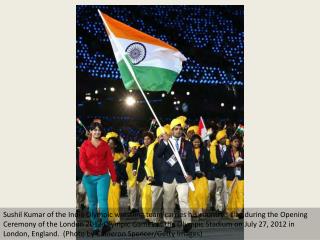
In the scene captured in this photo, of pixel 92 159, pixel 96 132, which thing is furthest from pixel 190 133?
pixel 92 159

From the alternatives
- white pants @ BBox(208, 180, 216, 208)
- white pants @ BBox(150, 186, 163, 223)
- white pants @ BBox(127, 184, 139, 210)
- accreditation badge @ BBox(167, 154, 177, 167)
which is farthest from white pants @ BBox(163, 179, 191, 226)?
white pants @ BBox(208, 180, 216, 208)

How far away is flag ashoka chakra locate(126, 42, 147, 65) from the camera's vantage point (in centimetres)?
1337

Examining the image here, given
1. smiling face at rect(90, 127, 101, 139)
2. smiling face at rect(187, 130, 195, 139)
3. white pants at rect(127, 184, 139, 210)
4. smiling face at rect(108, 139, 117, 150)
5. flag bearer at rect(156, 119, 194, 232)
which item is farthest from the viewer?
white pants at rect(127, 184, 139, 210)

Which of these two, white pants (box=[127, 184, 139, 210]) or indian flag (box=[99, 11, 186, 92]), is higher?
indian flag (box=[99, 11, 186, 92])

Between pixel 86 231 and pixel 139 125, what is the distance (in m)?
27.9

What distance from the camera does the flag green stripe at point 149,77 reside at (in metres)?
13.3

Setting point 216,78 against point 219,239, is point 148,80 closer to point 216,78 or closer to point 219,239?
point 219,239

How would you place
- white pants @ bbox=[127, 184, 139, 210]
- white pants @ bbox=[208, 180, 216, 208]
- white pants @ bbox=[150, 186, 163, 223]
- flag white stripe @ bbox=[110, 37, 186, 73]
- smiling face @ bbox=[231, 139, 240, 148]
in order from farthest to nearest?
white pants @ bbox=[208, 180, 216, 208]
white pants @ bbox=[127, 184, 139, 210]
smiling face @ bbox=[231, 139, 240, 148]
white pants @ bbox=[150, 186, 163, 223]
flag white stripe @ bbox=[110, 37, 186, 73]

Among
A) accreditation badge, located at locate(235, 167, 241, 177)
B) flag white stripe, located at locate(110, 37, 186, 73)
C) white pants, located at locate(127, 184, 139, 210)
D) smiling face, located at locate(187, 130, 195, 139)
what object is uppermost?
flag white stripe, located at locate(110, 37, 186, 73)

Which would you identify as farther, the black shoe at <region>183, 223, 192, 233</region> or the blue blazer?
the blue blazer

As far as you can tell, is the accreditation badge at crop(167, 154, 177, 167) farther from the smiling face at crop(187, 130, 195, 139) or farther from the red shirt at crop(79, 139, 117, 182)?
the smiling face at crop(187, 130, 195, 139)

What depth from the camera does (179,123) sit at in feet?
41.2

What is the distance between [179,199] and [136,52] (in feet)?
9.57

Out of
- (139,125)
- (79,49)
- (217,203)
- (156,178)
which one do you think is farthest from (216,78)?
(156,178)
